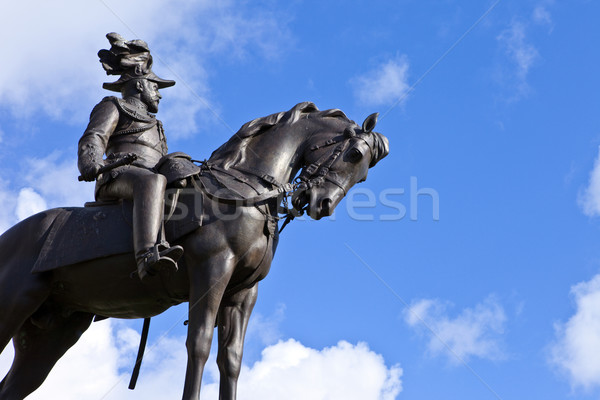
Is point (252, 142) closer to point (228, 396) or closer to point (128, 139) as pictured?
point (128, 139)

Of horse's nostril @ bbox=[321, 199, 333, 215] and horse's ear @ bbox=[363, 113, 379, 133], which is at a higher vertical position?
horse's ear @ bbox=[363, 113, 379, 133]

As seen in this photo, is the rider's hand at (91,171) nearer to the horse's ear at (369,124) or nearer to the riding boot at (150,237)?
the riding boot at (150,237)

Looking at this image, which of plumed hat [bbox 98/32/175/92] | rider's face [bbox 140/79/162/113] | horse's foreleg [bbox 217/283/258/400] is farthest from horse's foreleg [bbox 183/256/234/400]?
plumed hat [bbox 98/32/175/92]

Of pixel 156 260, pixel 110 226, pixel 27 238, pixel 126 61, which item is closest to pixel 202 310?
pixel 156 260

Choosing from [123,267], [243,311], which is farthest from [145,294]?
[243,311]

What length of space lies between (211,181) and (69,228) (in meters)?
1.70

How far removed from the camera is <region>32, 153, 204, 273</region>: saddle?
33.7 feet

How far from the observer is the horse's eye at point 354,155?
1067 centimetres

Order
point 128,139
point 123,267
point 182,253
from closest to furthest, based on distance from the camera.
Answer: point 182,253 → point 123,267 → point 128,139

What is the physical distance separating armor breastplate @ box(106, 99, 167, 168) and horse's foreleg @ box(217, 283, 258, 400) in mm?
1888

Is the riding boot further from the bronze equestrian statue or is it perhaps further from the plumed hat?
the plumed hat

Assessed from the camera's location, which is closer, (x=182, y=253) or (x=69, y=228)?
(x=182, y=253)

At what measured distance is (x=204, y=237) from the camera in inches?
397

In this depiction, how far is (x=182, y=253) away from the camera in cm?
975
